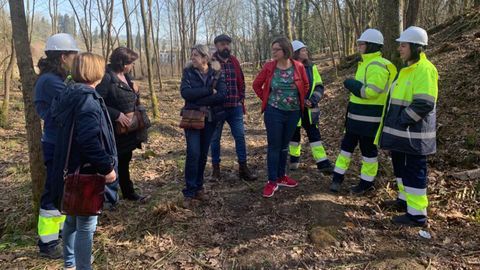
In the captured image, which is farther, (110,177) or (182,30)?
(182,30)

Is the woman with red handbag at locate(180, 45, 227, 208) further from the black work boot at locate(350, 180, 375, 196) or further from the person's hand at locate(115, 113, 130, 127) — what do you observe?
the black work boot at locate(350, 180, 375, 196)

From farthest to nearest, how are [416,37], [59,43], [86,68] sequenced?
[416,37] < [59,43] < [86,68]

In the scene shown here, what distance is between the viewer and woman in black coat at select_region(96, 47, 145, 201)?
435cm

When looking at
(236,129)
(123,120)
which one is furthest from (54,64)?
(236,129)

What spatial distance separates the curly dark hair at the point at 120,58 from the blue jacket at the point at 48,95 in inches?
35.9

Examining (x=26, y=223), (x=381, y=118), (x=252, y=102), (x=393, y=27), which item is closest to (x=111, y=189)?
(x=26, y=223)

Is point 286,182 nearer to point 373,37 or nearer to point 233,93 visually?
point 233,93

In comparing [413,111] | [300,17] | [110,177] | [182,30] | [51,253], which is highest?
[300,17]

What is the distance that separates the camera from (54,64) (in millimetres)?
3652

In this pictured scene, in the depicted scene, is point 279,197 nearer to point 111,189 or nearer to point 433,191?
point 433,191

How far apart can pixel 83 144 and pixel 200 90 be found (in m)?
1.98

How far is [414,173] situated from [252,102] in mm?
12759

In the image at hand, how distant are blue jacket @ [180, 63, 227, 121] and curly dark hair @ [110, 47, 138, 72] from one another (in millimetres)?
684

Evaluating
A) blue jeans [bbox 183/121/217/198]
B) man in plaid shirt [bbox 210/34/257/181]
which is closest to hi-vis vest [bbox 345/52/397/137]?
man in plaid shirt [bbox 210/34/257/181]
